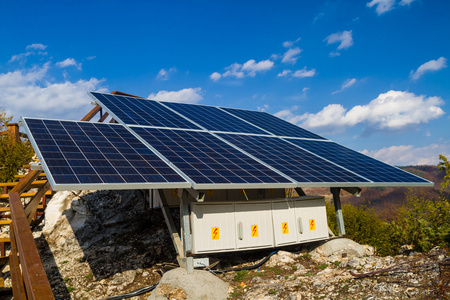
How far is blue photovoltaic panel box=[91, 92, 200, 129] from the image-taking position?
15.7m

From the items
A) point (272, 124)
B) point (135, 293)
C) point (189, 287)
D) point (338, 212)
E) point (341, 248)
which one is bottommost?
point (135, 293)

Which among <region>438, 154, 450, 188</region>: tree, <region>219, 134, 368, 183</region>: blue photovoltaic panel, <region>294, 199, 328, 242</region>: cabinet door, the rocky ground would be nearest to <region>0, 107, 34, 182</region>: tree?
the rocky ground

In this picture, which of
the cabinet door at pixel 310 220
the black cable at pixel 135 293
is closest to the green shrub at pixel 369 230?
the cabinet door at pixel 310 220

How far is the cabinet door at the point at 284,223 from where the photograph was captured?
12.5m

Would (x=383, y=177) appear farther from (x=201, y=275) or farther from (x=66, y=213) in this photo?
(x=66, y=213)

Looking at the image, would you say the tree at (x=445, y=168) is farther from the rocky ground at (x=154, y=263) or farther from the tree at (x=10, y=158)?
the tree at (x=10, y=158)

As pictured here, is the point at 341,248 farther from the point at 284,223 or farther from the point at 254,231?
the point at 254,231

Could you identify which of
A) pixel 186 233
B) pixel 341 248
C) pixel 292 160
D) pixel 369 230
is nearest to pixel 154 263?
pixel 186 233

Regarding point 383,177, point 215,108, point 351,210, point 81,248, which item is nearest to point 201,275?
point 81,248

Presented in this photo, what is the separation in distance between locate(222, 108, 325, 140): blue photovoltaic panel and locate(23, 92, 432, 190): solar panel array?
0.22 meters

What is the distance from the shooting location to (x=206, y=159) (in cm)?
1212

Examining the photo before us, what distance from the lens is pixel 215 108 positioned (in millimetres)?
22969

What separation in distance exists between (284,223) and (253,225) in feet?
4.31

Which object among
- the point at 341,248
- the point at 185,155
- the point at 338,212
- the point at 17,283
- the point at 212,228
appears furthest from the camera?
the point at 338,212
